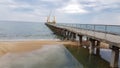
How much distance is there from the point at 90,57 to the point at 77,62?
89.1 inches

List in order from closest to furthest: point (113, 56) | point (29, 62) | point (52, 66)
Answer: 1. point (113, 56)
2. point (52, 66)
3. point (29, 62)

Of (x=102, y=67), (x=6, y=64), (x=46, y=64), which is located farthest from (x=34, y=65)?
(x=102, y=67)

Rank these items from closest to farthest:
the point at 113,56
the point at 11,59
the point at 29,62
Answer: the point at 113,56, the point at 29,62, the point at 11,59

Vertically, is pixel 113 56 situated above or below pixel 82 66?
above

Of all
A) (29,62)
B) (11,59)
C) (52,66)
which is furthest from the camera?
(11,59)

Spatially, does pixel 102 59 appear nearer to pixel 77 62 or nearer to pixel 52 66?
pixel 77 62

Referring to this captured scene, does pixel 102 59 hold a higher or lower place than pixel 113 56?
lower

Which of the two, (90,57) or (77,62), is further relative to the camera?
(90,57)

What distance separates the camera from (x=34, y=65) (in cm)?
1580

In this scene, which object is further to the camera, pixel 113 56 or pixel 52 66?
pixel 52 66

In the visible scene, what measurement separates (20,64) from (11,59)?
2.30 metres

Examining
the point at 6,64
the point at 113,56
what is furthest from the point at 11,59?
the point at 113,56

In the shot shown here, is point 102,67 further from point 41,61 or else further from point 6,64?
point 6,64

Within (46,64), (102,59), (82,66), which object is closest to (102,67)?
(82,66)
